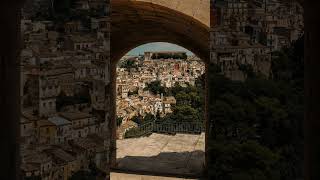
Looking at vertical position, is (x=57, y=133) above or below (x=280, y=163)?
above

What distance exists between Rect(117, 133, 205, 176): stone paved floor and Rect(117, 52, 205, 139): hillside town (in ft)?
90.7

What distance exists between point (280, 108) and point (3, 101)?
24.2 ft

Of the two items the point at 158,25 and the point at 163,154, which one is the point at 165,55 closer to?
the point at 163,154

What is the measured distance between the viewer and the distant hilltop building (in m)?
85.9

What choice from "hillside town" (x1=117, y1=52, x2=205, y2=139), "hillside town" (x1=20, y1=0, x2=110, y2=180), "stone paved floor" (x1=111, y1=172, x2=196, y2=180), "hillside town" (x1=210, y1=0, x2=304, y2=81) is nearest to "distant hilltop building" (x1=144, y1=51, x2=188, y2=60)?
"hillside town" (x1=117, y1=52, x2=205, y2=139)

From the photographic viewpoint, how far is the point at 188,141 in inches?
812

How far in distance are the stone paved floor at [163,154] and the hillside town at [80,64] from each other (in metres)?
5.90

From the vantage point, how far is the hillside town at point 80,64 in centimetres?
964

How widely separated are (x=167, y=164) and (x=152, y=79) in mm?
60365

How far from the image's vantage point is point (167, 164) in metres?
16.6

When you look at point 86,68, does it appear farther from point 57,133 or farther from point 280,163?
point 280,163

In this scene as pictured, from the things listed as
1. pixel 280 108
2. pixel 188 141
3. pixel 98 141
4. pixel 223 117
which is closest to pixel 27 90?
pixel 98 141

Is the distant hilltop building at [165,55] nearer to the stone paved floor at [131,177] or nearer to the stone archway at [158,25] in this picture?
the stone archway at [158,25]

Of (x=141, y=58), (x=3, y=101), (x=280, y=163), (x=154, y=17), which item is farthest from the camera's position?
(x=141, y=58)
